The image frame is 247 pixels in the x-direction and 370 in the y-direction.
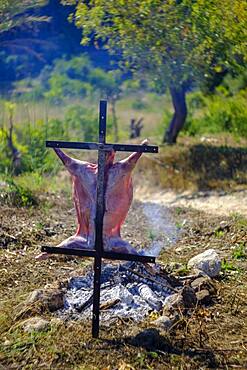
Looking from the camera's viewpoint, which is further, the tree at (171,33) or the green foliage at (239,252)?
the tree at (171,33)

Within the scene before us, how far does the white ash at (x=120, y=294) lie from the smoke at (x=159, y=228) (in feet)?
3.42

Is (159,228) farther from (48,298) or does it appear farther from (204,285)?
(48,298)

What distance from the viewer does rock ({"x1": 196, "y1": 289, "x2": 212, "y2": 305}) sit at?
4.28m

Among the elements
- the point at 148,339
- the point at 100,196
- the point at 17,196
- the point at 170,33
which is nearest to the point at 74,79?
the point at 170,33

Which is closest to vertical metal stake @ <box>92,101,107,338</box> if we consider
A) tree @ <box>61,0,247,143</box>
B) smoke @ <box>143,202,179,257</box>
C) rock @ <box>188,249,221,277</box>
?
rock @ <box>188,249,221,277</box>

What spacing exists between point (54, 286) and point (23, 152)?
748 cm

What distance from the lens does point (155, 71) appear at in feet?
34.1

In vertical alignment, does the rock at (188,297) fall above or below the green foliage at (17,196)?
above

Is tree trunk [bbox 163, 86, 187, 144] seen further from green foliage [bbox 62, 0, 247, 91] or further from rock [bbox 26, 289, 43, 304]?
rock [bbox 26, 289, 43, 304]

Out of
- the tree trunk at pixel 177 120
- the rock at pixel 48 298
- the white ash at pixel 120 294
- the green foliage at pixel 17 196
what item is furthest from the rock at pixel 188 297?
the tree trunk at pixel 177 120

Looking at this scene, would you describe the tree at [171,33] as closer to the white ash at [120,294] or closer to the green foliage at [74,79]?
the white ash at [120,294]

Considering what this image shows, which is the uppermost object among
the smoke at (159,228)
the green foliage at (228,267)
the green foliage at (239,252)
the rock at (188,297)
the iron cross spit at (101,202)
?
the iron cross spit at (101,202)

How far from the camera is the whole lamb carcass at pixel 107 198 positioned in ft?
13.0

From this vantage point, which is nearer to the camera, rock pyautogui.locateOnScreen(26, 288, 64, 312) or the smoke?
rock pyautogui.locateOnScreen(26, 288, 64, 312)
